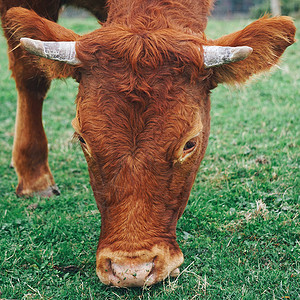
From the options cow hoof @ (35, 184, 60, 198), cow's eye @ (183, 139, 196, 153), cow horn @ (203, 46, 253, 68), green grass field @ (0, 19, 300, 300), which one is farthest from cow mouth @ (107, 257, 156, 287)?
cow hoof @ (35, 184, 60, 198)

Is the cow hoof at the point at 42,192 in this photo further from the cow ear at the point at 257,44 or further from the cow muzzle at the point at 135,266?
the cow ear at the point at 257,44

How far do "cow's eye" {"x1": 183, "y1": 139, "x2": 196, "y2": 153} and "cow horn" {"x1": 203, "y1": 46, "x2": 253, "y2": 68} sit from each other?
570 millimetres

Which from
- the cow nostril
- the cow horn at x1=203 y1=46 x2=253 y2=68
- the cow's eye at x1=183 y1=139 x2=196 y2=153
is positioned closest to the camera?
the cow nostril

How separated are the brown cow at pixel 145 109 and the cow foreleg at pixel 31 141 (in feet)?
5.88

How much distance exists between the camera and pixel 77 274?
3496 mm

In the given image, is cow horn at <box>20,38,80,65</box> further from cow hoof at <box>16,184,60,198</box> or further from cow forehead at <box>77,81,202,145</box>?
cow hoof at <box>16,184,60,198</box>

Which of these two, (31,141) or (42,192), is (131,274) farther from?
(31,141)

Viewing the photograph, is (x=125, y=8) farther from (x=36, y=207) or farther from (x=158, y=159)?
(x=36, y=207)

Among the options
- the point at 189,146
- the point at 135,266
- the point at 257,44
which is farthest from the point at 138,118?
the point at 257,44

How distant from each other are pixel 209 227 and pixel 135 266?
1.34 m

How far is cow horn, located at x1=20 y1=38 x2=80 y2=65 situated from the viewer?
321cm

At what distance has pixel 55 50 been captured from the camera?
3.25 metres

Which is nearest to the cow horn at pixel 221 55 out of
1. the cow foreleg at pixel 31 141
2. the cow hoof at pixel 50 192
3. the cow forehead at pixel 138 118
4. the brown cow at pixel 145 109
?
the brown cow at pixel 145 109

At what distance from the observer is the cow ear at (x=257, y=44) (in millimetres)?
3289
